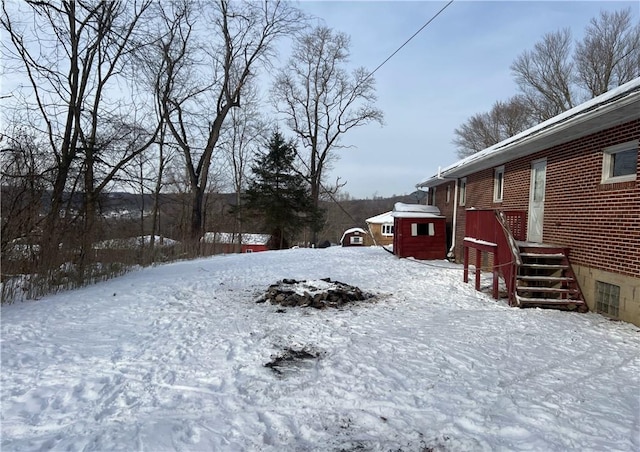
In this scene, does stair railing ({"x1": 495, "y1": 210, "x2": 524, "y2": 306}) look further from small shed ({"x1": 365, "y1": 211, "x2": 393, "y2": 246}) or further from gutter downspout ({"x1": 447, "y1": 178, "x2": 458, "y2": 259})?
small shed ({"x1": 365, "y1": 211, "x2": 393, "y2": 246})

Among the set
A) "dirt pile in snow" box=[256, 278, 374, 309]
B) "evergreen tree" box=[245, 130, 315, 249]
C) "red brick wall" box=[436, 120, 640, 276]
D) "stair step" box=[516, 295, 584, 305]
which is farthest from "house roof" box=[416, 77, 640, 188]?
"evergreen tree" box=[245, 130, 315, 249]

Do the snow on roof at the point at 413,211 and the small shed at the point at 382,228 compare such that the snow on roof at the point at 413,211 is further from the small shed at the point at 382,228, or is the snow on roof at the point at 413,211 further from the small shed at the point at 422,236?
the small shed at the point at 382,228

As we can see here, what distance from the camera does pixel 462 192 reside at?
14508 mm

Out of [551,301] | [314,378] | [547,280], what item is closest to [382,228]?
[547,280]

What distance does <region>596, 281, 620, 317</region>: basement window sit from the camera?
20.2ft

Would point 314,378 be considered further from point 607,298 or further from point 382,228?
point 382,228

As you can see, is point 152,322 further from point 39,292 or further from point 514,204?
point 514,204

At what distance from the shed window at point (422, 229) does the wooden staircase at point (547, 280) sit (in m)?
6.98

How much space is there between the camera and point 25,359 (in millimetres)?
4043

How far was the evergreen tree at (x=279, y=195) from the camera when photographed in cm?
2578

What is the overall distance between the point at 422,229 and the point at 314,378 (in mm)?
11872

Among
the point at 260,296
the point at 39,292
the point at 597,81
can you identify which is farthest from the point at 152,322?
the point at 597,81

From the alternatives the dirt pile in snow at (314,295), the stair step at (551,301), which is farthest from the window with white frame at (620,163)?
the dirt pile in snow at (314,295)

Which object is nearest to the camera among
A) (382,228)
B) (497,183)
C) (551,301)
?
(551,301)
